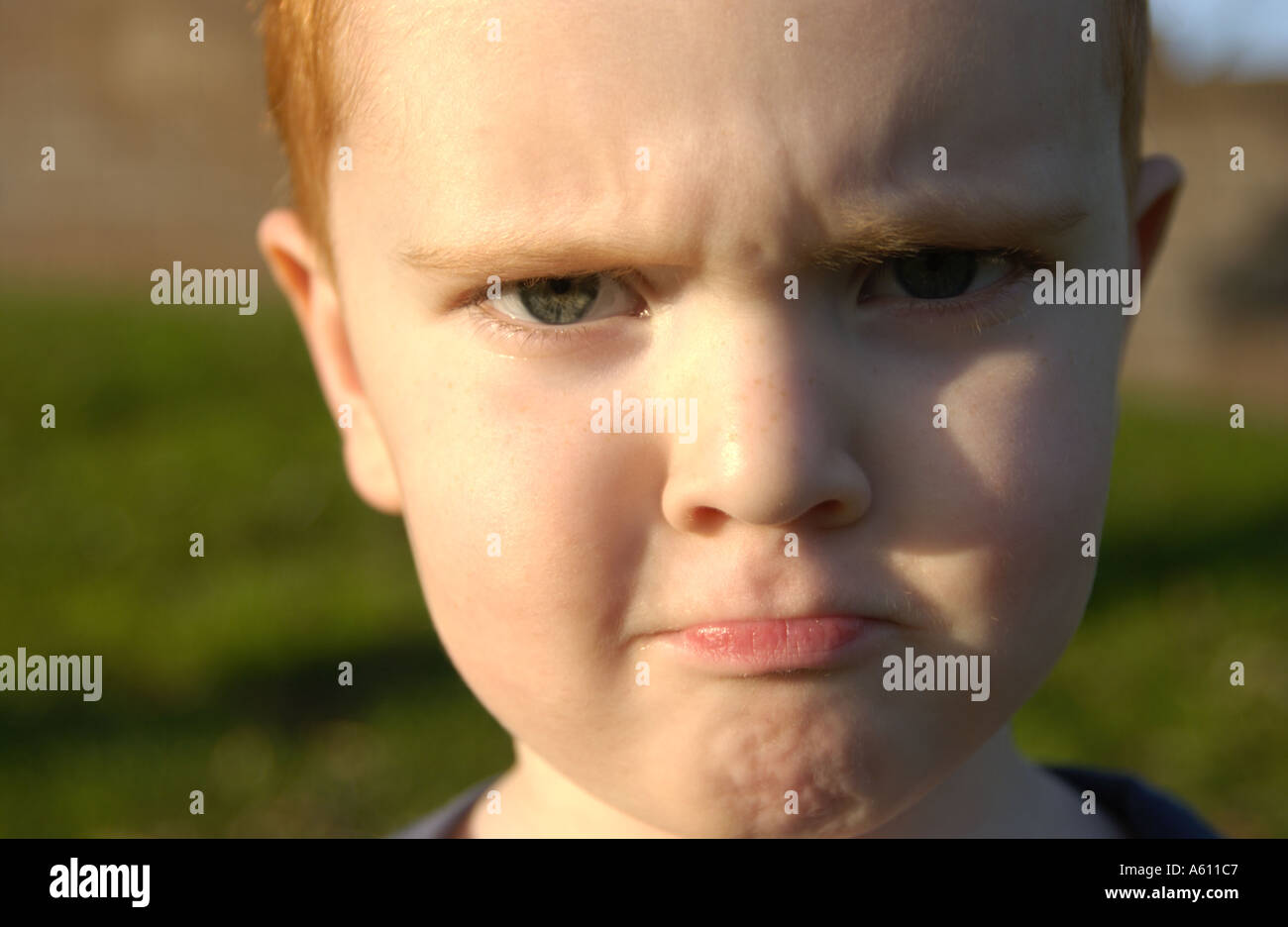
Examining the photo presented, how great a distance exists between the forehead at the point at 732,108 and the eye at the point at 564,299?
0.08 m

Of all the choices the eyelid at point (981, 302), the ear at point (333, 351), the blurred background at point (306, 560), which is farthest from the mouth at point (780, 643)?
the blurred background at point (306, 560)

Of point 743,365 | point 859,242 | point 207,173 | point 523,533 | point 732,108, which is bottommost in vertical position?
point 523,533

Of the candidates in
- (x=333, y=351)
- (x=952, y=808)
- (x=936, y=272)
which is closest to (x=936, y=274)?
(x=936, y=272)

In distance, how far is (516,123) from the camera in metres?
1.17

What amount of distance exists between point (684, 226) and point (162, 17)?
40.2 ft

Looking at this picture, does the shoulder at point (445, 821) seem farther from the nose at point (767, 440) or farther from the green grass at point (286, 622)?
the green grass at point (286, 622)

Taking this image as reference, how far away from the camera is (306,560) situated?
4746 millimetres

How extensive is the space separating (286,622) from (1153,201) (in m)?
3.19

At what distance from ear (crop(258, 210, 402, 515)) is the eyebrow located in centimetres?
34

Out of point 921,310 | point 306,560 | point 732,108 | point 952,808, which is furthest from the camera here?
point 306,560

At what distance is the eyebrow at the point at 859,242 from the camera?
1.15 meters

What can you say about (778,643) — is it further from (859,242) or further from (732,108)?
(732,108)
